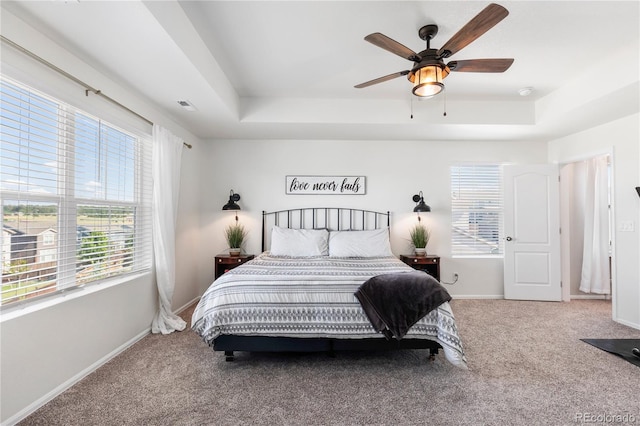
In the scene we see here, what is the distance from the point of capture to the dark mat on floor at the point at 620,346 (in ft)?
7.76

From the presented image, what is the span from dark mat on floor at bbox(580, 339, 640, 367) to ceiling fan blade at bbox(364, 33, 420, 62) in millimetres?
3070

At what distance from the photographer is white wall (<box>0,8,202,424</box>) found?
1.63 metres

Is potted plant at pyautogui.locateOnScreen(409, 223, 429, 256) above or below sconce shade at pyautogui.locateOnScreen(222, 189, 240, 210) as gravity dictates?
below

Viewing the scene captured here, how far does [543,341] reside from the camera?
2.71 metres

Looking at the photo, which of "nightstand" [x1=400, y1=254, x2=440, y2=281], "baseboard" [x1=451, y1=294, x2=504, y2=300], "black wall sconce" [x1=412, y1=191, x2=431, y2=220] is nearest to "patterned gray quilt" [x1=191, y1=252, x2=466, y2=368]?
"nightstand" [x1=400, y1=254, x2=440, y2=281]

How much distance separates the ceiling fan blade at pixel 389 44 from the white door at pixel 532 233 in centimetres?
308

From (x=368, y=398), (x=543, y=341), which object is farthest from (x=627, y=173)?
(x=368, y=398)

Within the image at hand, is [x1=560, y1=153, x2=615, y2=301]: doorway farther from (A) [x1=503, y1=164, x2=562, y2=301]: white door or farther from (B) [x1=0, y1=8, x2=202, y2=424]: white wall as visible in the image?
(B) [x1=0, y1=8, x2=202, y2=424]: white wall

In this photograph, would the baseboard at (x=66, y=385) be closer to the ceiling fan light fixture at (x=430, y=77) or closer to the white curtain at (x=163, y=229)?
the white curtain at (x=163, y=229)

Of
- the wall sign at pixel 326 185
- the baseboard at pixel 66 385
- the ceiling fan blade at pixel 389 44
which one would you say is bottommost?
the baseboard at pixel 66 385

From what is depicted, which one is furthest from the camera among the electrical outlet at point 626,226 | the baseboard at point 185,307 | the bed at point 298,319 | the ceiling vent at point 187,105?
the baseboard at point 185,307

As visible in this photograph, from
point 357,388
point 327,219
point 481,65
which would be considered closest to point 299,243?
point 327,219

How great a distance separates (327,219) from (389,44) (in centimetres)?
270

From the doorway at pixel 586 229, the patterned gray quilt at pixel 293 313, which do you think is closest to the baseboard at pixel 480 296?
the doorway at pixel 586 229
